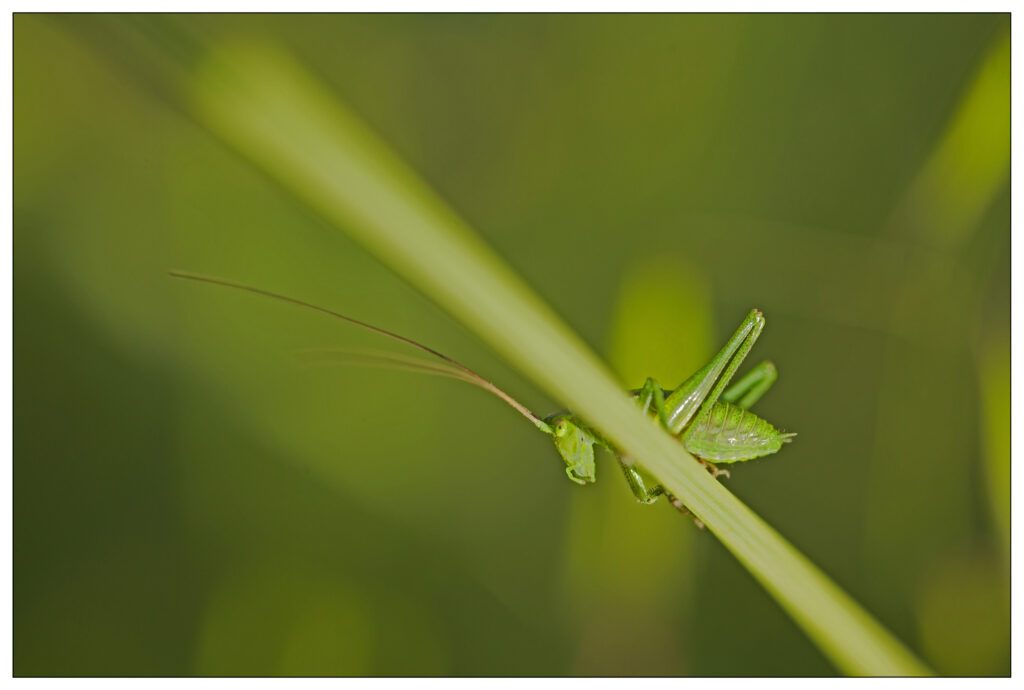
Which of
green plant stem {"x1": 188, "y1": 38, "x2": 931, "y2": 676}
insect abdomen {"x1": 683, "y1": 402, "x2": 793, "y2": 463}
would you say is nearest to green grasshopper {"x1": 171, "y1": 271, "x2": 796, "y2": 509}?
insect abdomen {"x1": 683, "y1": 402, "x2": 793, "y2": 463}

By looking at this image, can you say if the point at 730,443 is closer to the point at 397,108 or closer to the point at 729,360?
the point at 729,360

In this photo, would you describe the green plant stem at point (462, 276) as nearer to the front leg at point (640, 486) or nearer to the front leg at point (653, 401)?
the front leg at point (653, 401)

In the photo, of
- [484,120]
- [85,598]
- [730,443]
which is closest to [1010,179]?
[730,443]

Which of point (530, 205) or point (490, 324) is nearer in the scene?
point (490, 324)

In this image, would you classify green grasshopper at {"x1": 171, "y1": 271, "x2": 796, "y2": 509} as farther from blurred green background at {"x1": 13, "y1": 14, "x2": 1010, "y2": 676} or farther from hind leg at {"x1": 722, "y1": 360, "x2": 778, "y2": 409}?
blurred green background at {"x1": 13, "y1": 14, "x2": 1010, "y2": 676}

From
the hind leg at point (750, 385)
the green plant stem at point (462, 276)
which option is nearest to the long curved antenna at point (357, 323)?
the green plant stem at point (462, 276)
